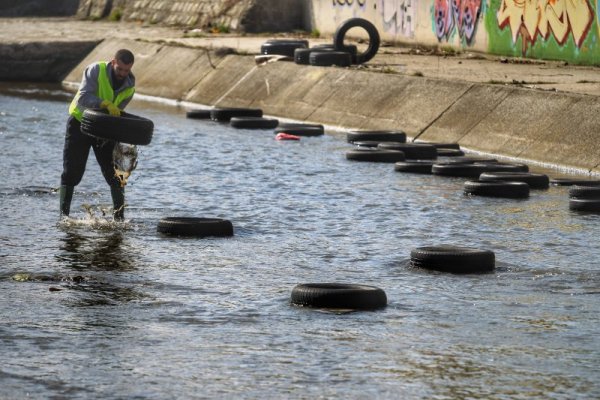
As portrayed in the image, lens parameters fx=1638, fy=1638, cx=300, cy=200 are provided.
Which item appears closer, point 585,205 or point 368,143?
point 585,205

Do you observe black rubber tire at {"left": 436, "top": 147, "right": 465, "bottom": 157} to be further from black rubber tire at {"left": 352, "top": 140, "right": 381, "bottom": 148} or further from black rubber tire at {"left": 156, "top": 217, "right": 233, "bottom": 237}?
black rubber tire at {"left": 156, "top": 217, "right": 233, "bottom": 237}

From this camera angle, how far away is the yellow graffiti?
2809 cm

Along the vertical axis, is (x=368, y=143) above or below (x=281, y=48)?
below

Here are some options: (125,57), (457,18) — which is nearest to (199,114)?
(457,18)

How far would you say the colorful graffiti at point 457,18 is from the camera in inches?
1264

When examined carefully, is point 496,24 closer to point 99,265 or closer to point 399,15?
point 399,15

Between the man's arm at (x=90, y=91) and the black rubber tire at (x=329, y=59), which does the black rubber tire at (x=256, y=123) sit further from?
the man's arm at (x=90, y=91)

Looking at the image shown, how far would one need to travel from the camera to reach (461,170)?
1884 centimetres

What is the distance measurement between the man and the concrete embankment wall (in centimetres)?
656

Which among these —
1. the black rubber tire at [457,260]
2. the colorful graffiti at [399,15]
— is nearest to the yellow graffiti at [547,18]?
the colorful graffiti at [399,15]

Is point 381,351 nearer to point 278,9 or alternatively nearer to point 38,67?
point 38,67

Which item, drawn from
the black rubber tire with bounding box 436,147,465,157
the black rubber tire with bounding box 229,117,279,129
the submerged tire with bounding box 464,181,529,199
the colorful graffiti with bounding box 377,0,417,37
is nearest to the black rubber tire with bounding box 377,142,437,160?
the black rubber tire with bounding box 436,147,465,157

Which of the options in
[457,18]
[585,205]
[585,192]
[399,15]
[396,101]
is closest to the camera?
[585,205]

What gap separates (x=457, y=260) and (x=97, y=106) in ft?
13.5
